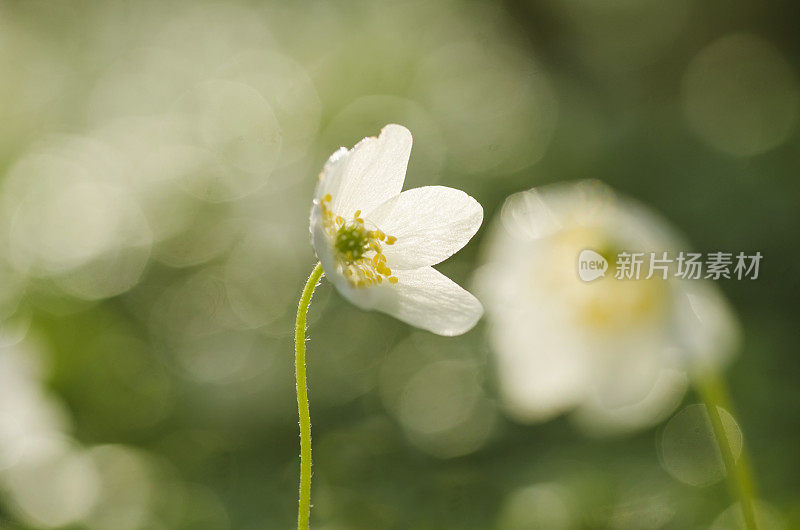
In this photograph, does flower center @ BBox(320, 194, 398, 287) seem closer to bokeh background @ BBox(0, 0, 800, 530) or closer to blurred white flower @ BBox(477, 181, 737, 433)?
blurred white flower @ BBox(477, 181, 737, 433)

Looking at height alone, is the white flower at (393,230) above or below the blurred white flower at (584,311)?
above

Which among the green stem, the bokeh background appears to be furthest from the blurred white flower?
the green stem

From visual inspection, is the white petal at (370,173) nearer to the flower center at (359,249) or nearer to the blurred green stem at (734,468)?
the flower center at (359,249)

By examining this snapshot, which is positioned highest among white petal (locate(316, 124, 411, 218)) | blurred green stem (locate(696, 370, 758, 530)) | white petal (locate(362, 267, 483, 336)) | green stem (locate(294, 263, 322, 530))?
white petal (locate(316, 124, 411, 218))

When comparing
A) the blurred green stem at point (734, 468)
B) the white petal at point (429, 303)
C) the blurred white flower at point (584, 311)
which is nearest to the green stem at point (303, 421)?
the white petal at point (429, 303)

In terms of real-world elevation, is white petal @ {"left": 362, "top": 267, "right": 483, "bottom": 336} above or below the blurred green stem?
above

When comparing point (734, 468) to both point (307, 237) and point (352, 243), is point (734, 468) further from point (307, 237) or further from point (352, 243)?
point (307, 237)
